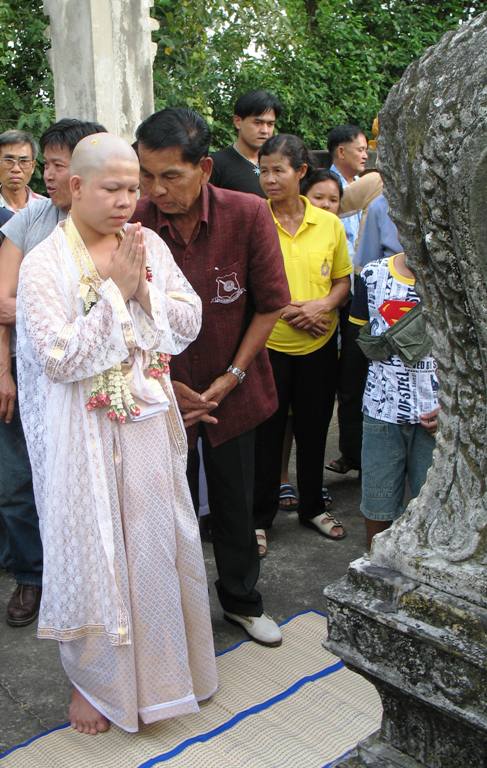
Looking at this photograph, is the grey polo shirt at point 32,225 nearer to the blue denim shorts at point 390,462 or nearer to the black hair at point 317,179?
the blue denim shorts at point 390,462

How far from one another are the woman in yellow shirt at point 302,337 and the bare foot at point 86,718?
4.58ft

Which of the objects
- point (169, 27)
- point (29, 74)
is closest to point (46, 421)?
point (169, 27)

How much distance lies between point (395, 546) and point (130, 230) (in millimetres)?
1339

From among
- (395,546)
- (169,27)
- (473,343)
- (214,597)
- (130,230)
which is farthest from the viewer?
(169,27)

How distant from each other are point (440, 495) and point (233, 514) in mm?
1707

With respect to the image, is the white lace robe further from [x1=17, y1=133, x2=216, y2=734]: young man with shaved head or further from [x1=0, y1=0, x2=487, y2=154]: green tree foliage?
[x1=0, y1=0, x2=487, y2=154]: green tree foliage

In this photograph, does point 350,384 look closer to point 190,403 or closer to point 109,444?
point 190,403

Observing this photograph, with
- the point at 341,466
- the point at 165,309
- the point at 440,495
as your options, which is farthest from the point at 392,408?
the point at 440,495

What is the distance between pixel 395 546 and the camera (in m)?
1.56

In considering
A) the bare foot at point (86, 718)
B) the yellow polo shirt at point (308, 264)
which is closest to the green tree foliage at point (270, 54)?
the yellow polo shirt at point (308, 264)

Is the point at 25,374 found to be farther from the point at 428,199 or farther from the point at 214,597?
the point at 428,199

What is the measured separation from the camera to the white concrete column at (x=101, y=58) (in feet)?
15.5

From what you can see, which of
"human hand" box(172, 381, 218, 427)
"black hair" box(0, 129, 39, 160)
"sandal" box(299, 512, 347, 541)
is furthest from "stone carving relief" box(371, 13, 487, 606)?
"black hair" box(0, 129, 39, 160)

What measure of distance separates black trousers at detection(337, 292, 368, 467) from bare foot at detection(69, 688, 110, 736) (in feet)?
7.55
